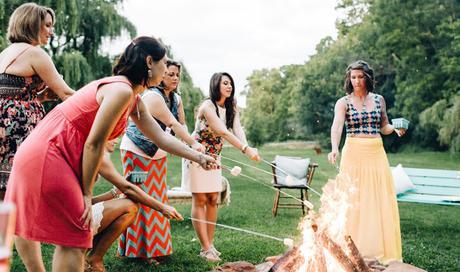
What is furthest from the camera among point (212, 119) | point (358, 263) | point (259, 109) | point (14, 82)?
point (259, 109)

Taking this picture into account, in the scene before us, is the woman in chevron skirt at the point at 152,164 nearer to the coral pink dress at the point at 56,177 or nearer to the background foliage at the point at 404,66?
the coral pink dress at the point at 56,177

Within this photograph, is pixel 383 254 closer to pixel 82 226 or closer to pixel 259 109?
pixel 82 226

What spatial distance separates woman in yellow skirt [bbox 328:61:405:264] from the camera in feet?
A: 17.1

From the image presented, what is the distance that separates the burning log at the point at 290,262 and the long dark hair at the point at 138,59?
1872 millimetres

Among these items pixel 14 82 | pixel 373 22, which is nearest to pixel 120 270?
pixel 14 82

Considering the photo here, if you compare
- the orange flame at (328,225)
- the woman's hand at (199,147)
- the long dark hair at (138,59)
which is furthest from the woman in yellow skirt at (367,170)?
the long dark hair at (138,59)

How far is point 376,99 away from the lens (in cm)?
535

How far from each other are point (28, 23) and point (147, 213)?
2.08 meters

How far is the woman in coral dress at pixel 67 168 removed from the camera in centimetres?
244

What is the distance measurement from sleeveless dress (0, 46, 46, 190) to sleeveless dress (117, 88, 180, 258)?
126cm

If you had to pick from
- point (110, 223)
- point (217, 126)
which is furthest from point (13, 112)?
point (217, 126)

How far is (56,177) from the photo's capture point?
96.5 inches

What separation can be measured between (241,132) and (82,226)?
3152mm

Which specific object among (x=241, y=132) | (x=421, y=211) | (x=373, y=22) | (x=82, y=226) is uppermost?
(x=373, y=22)
